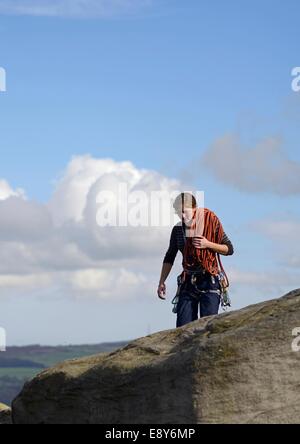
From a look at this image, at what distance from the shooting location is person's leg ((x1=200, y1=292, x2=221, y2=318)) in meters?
15.9

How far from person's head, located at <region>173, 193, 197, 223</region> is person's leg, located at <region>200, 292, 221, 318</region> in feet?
4.17

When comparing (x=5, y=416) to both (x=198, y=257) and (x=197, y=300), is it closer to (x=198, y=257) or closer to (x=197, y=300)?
(x=197, y=300)

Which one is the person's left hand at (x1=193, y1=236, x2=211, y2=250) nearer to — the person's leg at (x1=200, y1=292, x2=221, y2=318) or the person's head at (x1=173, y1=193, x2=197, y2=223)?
the person's head at (x1=173, y1=193, x2=197, y2=223)

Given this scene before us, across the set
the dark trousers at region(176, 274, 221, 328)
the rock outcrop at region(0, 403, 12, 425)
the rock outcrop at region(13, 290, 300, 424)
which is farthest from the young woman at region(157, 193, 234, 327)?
the rock outcrop at region(0, 403, 12, 425)

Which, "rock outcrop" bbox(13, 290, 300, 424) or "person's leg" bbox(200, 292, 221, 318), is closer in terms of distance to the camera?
"rock outcrop" bbox(13, 290, 300, 424)

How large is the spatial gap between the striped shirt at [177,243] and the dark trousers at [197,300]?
1.81 feet

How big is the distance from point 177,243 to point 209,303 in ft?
3.76

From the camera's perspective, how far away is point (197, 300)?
16016mm

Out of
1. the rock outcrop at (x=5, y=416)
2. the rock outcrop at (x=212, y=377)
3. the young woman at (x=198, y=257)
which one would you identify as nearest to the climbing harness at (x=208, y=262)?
the young woman at (x=198, y=257)

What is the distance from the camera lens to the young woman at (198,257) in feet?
51.8

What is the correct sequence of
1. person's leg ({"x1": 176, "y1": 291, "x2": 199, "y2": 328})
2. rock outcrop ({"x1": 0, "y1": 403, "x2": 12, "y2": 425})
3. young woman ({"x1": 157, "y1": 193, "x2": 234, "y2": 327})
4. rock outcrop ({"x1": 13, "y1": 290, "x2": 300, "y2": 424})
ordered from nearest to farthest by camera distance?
rock outcrop ({"x1": 13, "y1": 290, "x2": 300, "y2": 424}), young woman ({"x1": 157, "y1": 193, "x2": 234, "y2": 327}), person's leg ({"x1": 176, "y1": 291, "x2": 199, "y2": 328}), rock outcrop ({"x1": 0, "y1": 403, "x2": 12, "y2": 425})

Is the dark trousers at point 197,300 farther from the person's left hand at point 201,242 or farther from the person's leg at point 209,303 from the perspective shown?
the person's left hand at point 201,242
